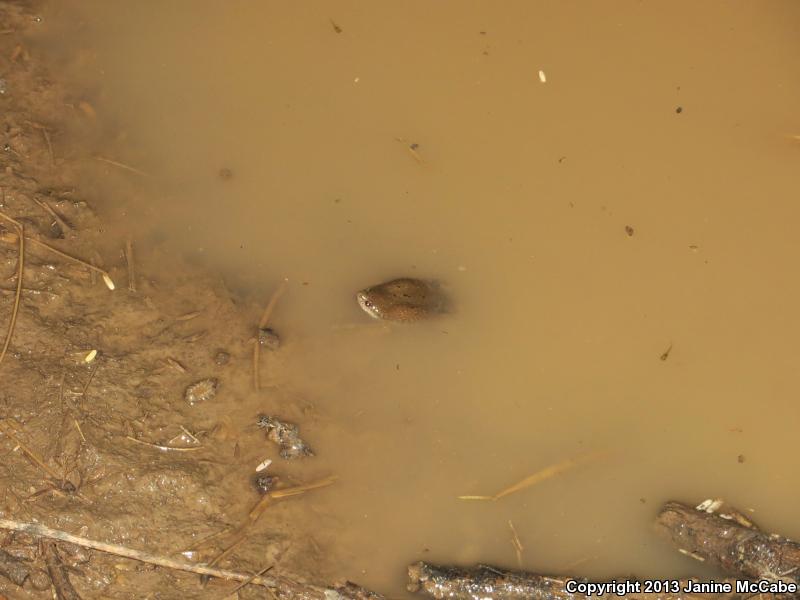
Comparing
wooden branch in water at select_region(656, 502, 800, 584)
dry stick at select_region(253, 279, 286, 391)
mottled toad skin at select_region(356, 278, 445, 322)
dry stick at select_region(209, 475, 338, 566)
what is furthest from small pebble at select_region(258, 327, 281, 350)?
wooden branch in water at select_region(656, 502, 800, 584)

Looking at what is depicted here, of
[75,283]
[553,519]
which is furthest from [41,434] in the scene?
[553,519]

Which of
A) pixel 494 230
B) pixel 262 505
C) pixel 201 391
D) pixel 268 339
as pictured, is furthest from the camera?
pixel 494 230

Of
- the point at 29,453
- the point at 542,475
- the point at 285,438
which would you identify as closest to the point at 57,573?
the point at 29,453

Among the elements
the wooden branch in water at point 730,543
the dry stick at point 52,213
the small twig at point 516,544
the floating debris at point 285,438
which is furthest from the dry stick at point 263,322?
the wooden branch in water at point 730,543

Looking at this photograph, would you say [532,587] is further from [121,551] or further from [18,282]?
[18,282]

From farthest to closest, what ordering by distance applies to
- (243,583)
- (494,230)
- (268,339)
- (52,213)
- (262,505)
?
(494,230), (52,213), (268,339), (262,505), (243,583)

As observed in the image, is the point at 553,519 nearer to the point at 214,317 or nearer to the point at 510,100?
the point at 214,317
